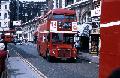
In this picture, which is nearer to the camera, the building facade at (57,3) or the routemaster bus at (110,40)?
the routemaster bus at (110,40)

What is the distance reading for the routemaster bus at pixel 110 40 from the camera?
16.3ft

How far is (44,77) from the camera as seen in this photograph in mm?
19141

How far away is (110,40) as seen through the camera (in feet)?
17.3

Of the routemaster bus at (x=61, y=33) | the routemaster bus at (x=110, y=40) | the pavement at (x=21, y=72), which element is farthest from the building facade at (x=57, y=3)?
the routemaster bus at (x=110, y=40)

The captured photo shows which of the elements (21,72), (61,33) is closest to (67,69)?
(21,72)

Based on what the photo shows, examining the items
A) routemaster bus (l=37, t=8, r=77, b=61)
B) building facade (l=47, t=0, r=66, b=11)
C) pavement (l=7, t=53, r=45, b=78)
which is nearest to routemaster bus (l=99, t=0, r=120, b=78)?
pavement (l=7, t=53, r=45, b=78)

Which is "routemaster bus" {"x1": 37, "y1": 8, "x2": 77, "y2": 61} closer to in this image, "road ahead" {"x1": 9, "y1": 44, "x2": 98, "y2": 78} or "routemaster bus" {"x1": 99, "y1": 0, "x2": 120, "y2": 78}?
A: "road ahead" {"x1": 9, "y1": 44, "x2": 98, "y2": 78}

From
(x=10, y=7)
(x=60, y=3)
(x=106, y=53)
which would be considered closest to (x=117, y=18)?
(x=106, y=53)

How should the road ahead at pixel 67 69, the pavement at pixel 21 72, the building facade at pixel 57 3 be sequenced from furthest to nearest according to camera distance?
the building facade at pixel 57 3 < the road ahead at pixel 67 69 < the pavement at pixel 21 72

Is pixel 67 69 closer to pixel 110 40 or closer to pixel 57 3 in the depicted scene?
pixel 110 40

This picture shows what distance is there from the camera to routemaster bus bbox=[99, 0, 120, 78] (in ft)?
16.3

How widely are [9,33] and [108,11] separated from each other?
269 ft

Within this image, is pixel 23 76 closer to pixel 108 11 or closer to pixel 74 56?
pixel 74 56

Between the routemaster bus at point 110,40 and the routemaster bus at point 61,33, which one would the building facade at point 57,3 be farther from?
the routemaster bus at point 110,40
